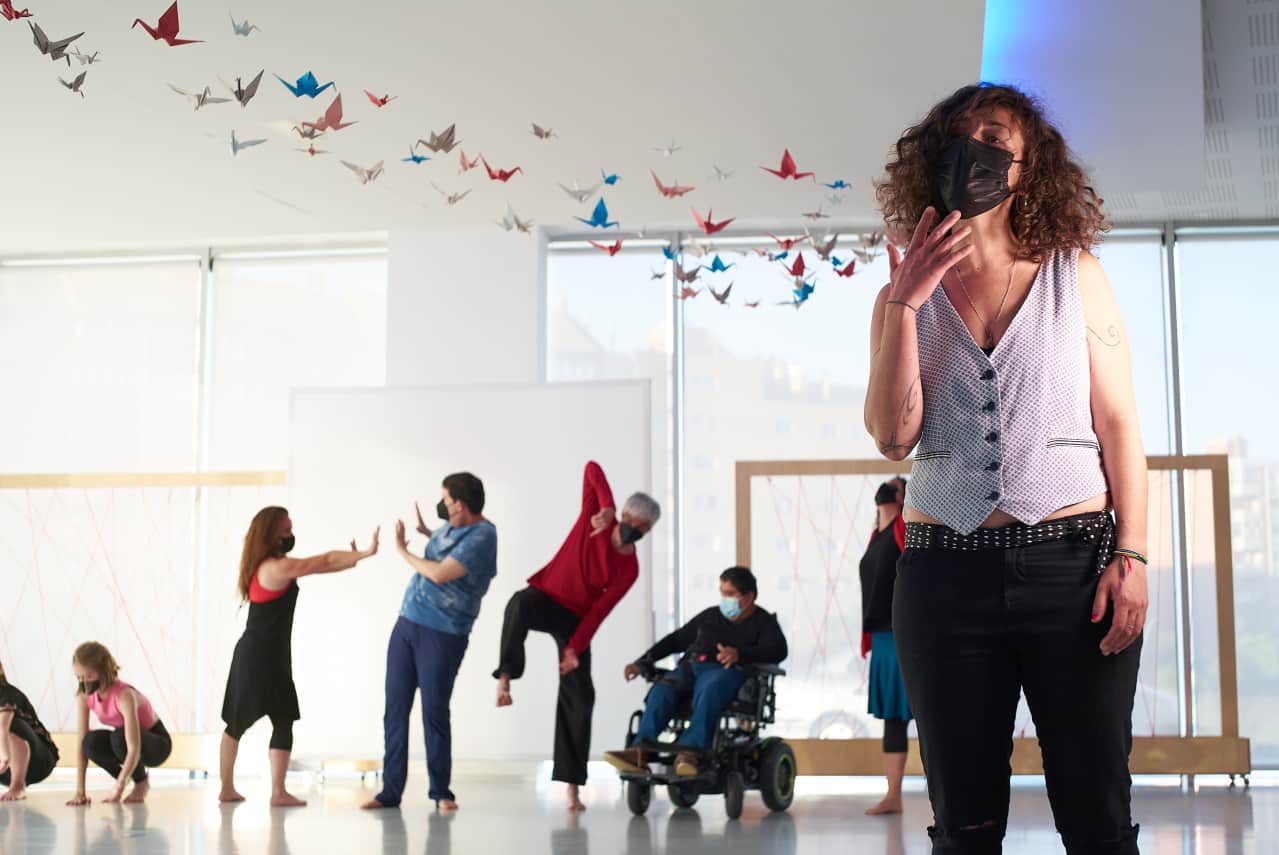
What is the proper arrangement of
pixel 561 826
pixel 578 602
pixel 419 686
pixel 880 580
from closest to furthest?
pixel 561 826
pixel 880 580
pixel 419 686
pixel 578 602

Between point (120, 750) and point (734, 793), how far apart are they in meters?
2.85

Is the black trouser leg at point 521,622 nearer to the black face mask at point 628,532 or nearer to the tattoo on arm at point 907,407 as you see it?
the black face mask at point 628,532

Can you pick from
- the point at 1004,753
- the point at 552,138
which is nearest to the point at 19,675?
the point at 552,138

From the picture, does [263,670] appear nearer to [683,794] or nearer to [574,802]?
[574,802]

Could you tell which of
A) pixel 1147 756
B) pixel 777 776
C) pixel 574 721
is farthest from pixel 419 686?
pixel 1147 756

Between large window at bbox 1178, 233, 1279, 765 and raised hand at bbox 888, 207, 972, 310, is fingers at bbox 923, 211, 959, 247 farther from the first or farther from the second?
large window at bbox 1178, 233, 1279, 765

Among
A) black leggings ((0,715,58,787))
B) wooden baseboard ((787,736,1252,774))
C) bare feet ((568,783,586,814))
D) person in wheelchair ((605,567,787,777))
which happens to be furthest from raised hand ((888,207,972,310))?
black leggings ((0,715,58,787))

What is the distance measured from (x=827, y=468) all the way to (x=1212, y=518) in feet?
7.30

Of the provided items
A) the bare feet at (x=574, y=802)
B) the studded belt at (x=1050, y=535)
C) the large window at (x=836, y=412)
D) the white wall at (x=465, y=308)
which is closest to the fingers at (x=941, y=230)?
the studded belt at (x=1050, y=535)

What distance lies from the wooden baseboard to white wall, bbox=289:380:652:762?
0.98 metres

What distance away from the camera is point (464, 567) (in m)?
5.59

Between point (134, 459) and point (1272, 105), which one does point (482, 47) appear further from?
point (134, 459)

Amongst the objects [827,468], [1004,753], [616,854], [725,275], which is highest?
[725,275]

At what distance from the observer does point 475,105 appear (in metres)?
5.77
